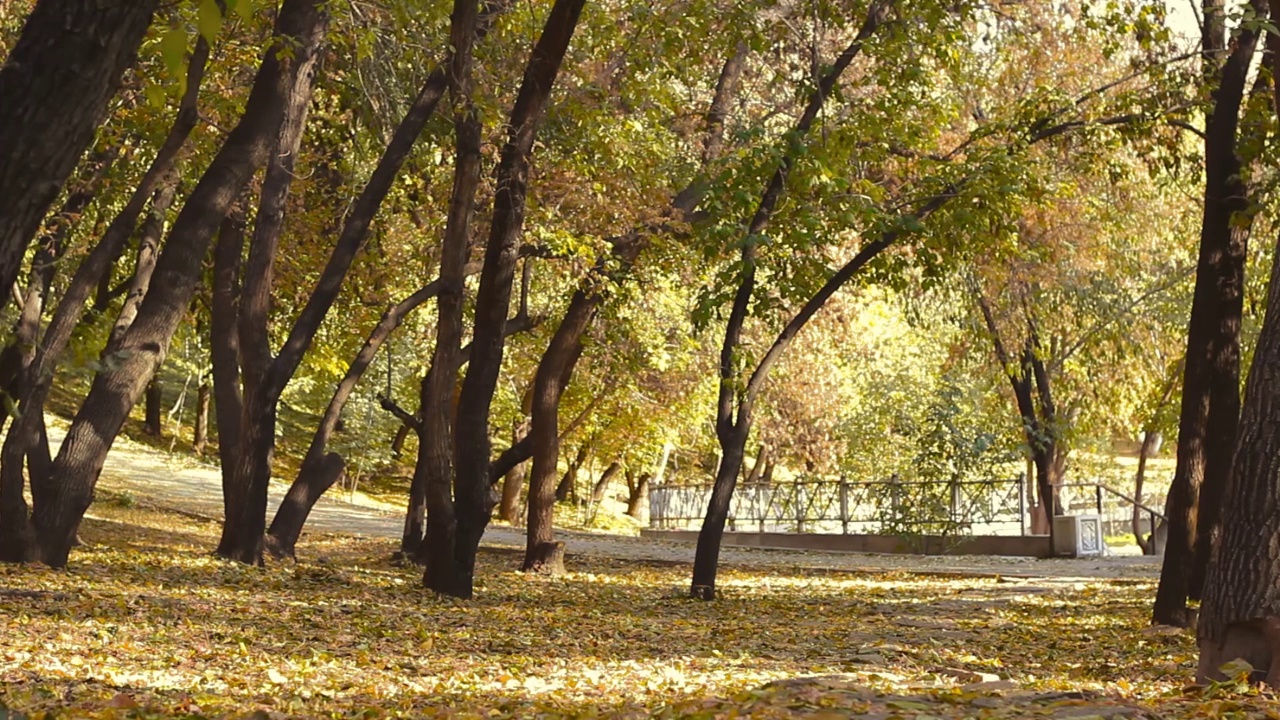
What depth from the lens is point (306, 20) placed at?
11523 millimetres

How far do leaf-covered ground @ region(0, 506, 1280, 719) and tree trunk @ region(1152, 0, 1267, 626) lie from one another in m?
0.62

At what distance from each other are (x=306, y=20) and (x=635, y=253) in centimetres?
535

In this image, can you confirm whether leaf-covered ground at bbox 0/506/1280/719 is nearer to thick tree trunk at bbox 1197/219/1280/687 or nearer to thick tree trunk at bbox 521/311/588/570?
thick tree trunk at bbox 1197/219/1280/687

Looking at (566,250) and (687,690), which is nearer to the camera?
(687,690)

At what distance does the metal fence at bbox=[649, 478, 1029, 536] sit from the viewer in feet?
77.4

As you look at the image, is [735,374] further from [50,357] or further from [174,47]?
[174,47]

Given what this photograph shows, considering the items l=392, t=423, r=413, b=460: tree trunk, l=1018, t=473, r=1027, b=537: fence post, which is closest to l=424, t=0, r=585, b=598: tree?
l=1018, t=473, r=1027, b=537: fence post

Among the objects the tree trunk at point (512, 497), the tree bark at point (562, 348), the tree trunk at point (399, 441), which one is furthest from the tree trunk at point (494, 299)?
the tree trunk at point (399, 441)

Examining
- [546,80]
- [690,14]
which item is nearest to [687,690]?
[546,80]

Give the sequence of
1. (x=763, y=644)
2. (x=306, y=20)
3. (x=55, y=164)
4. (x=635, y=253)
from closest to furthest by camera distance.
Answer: (x=55, y=164) < (x=763, y=644) < (x=306, y=20) < (x=635, y=253)

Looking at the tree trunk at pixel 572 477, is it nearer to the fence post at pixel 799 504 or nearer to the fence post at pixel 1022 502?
the fence post at pixel 799 504

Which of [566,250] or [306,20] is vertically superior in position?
[306,20]

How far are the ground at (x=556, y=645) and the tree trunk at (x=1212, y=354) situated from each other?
596 millimetres

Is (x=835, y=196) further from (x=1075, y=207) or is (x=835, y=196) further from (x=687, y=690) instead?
(x=1075, y=207)
